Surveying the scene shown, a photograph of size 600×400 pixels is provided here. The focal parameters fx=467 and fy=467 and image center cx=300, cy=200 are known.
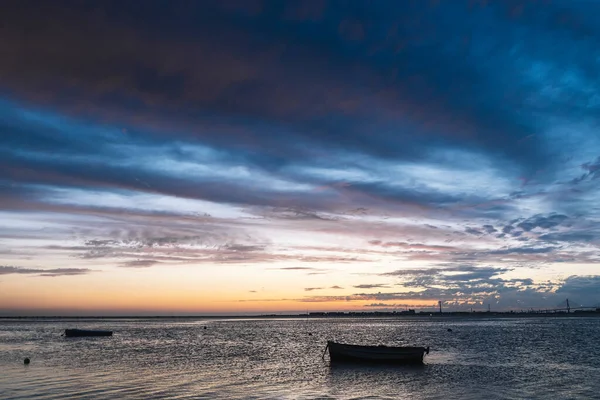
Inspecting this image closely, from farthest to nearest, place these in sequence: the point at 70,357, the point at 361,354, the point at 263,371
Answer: the point at 70,357 → the point at 361,354 → the point at 263,371

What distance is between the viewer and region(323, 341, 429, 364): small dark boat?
51750 millimetres

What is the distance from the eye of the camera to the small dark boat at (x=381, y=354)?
51750 mm

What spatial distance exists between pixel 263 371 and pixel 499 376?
22.1 metres

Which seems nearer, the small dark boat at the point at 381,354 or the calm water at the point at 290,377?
the calm water at the point at 290,377

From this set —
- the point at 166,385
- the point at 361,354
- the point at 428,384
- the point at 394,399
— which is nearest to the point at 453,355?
the point at 361,354

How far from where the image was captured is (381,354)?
52.1 m

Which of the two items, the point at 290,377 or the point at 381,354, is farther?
the point at 381,354

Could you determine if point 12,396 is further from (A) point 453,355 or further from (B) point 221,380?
(A) point 453,355

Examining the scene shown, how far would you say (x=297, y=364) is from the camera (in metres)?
53.5

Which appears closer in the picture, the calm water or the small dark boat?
the calm water

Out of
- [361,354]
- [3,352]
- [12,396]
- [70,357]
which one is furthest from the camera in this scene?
[3,352]

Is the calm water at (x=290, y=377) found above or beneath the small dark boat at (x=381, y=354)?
beneath

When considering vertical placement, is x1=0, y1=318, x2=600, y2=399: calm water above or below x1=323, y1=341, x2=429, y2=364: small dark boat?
below

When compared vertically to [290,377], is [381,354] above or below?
above
